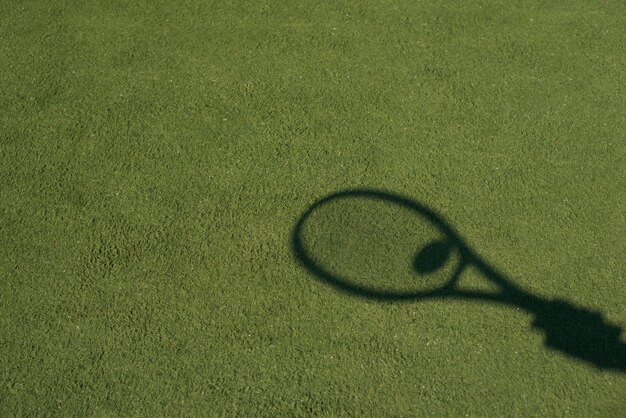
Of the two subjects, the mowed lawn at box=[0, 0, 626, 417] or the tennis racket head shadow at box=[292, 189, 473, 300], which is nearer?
the mowed lawn at box=[0, 0, 626, 417]

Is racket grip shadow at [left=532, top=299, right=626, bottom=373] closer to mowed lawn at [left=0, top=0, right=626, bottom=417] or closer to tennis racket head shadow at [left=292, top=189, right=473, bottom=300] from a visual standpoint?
mowed lawn at [left=0, top=0, right=626, bottom=417]

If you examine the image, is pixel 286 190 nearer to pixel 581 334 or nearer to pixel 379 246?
pixel 379 246

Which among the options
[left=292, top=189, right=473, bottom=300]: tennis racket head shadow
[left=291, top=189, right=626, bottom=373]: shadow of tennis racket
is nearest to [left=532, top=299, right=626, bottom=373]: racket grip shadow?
[left=291, top=189, right=626, bottom=373]: shadow of tennis racket

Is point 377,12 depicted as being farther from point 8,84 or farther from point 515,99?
point 8,84

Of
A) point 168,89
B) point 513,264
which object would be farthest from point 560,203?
point 168,89

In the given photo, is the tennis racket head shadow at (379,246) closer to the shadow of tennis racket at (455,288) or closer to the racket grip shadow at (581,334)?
the shadow of tennis racket at (455,288)

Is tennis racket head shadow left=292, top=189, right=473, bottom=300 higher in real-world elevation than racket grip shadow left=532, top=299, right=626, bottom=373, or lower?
higher

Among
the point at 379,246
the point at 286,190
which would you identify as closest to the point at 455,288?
the point at 379,246

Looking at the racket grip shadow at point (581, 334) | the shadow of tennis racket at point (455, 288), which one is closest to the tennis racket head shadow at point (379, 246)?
the shadow of tennis racket at point (455, 288)
